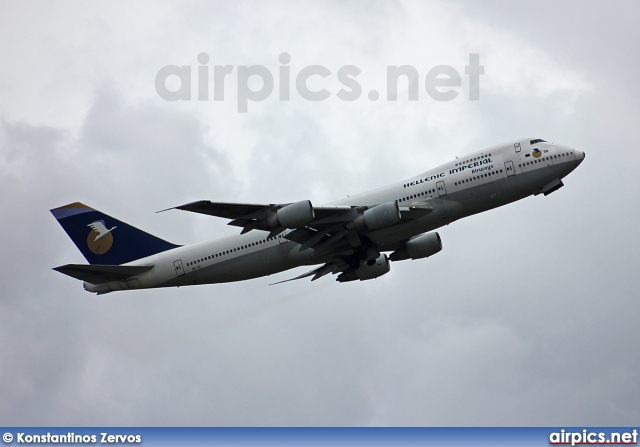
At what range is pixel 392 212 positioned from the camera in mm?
50312

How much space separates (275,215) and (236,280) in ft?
27.4

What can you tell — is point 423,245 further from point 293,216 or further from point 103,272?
point 103,272

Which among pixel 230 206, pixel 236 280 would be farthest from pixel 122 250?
pixel 230 206

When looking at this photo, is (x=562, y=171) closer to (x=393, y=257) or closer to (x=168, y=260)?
(x=393, y=257)

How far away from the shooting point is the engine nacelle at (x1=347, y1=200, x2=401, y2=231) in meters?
50.3

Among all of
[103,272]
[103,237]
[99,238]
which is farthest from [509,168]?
[99,238]

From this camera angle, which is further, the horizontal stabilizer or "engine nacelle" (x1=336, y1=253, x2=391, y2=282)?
"engine nacelle" (x1=336, y1=253, x2=391, y2=282)

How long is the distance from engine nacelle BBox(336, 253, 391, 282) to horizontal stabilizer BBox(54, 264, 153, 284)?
1209cm

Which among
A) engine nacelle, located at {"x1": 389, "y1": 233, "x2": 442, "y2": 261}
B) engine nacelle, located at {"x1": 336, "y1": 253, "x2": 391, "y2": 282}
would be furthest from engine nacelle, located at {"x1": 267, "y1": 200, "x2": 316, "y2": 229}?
engine nacelle, located at {"x1": 389, "y1": 233, "x2": 442, "y2": 261}

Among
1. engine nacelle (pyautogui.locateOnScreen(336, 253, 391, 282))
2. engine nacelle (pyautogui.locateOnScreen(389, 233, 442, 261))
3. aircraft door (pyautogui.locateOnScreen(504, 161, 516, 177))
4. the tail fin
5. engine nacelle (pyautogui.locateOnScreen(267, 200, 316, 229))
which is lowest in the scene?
engine nacelle (pyautogui.locateOnScreen(267, 200, 316, 229))

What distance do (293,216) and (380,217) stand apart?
15.7 feet

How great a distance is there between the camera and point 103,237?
60.5m

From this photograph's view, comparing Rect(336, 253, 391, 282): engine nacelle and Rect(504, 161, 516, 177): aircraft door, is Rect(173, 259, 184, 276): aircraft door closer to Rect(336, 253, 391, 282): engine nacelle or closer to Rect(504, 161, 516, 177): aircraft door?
Rect(336, 253, 391, 282): engine nacelle

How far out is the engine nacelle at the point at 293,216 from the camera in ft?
162
